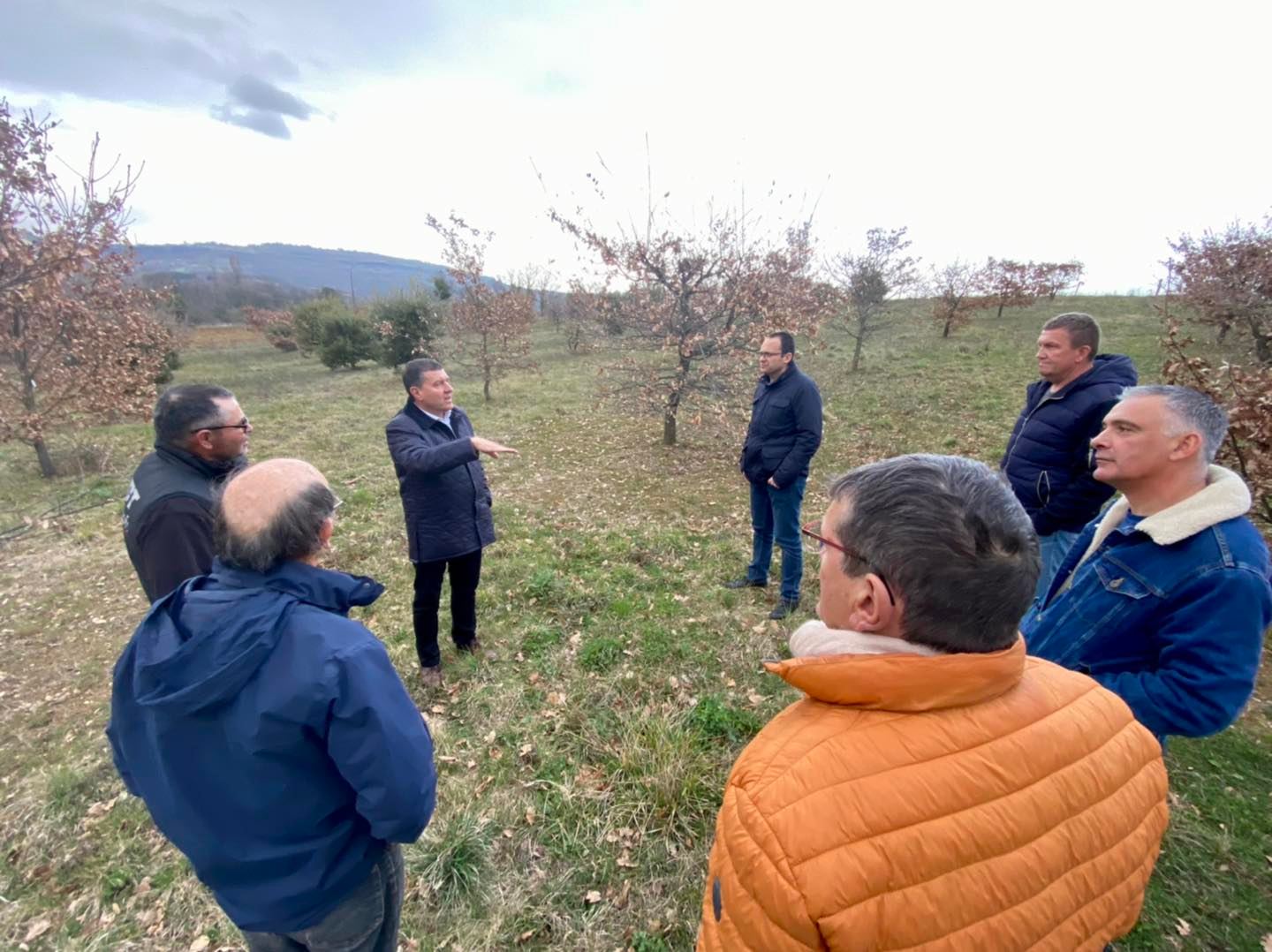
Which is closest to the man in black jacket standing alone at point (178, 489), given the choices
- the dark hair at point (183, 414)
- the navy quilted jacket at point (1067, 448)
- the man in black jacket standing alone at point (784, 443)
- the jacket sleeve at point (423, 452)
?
the dark hair at point (183, 414)

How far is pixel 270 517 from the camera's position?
1.38 metres

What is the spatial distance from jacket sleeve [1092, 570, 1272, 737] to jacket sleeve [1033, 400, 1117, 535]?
1.64m

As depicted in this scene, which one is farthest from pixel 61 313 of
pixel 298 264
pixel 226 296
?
pixel 298 264

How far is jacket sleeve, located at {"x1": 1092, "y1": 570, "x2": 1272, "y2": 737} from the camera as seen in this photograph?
1.51m

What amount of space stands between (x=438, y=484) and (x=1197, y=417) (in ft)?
11.3

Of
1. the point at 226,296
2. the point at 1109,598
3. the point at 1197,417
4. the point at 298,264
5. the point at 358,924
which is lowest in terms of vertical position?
the point at 358,924

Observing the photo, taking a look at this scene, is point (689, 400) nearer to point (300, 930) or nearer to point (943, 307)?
point (300, 930)

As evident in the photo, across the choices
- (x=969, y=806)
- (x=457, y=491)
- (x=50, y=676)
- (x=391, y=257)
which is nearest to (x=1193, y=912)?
(x=969, y=806)

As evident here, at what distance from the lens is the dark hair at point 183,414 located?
2.21 metres

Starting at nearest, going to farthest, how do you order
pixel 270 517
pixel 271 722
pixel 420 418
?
pixel 271 722
pixel 270 517
pixel 420 418

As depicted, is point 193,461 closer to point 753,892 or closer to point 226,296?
point 753,892

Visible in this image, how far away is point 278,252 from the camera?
78812 millimetres

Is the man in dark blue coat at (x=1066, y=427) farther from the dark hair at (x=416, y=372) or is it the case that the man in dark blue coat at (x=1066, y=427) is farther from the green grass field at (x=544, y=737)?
the dark hair at (x=416, y=372)

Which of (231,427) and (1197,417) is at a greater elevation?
(1197,417)
